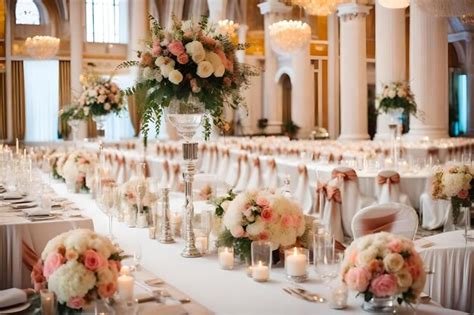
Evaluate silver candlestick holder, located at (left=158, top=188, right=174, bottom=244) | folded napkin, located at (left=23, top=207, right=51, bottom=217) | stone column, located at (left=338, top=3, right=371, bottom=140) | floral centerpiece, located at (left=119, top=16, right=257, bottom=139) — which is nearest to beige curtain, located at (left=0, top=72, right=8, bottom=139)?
stone column, located at (left=338, top=3, right=371, bottom=140)

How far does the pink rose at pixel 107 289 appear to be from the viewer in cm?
240

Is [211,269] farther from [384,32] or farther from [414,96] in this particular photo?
[384,32]

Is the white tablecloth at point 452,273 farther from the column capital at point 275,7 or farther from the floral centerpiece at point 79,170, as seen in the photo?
the column capital at point 275,7

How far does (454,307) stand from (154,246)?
1824 millimetres

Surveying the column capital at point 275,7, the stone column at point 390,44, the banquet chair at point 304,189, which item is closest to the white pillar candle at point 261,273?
the banquet chair at point 304,189

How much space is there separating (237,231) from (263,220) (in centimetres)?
14

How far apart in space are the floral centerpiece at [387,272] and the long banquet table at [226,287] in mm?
156

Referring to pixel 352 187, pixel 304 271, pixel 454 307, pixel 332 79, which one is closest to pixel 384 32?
pixel 352 187

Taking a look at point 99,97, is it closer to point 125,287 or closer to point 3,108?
point 125,287

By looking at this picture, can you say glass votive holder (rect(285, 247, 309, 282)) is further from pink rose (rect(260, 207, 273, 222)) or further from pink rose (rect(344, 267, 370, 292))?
pink rose (rect(344, 267, 370, 292))

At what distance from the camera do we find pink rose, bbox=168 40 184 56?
3.57 m

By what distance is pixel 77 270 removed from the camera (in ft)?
7.81

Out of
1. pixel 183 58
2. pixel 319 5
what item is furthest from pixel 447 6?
pixel 319 5

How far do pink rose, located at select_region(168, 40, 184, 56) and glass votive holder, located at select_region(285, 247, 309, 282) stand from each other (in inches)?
44.6
